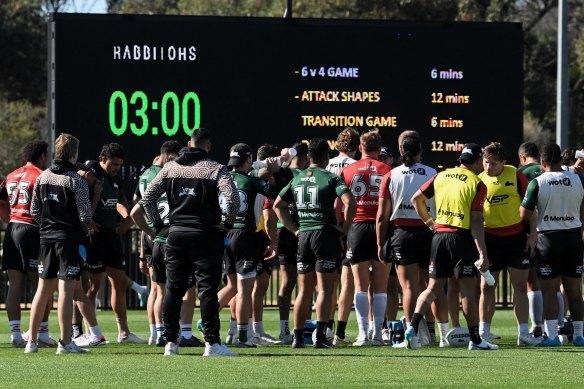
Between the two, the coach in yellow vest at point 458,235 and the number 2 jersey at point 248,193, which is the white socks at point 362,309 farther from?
the number 2 jersey at point 248,193

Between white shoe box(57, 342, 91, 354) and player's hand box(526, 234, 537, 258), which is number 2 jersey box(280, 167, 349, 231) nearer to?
player's hand box(526, 234, 537, 258)

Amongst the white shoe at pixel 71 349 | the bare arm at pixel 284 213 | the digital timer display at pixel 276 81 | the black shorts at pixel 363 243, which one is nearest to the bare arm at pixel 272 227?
the bare arm at pixel 284 213

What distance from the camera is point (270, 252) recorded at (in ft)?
52.1

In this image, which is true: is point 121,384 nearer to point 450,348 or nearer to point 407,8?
point 450,348

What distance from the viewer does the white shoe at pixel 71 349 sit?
14.3 metres

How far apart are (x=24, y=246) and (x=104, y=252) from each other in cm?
105

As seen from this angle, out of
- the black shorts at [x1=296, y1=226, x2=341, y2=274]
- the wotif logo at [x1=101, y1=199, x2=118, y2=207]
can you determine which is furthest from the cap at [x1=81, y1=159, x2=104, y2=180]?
the black shorts at [x1=296, y1=226, x2=341, y2=274]

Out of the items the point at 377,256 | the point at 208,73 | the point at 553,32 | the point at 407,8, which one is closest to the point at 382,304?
the point at 377,256

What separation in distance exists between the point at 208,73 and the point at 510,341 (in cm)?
686

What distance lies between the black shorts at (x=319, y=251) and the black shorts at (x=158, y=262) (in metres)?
1.38

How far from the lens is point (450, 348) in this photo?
49.4 feet

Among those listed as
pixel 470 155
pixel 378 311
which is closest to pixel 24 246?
pixel 378 311

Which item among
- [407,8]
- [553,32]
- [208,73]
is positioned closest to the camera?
[208,73]

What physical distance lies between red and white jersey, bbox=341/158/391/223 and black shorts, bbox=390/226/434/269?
1.72ft
